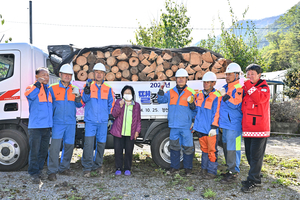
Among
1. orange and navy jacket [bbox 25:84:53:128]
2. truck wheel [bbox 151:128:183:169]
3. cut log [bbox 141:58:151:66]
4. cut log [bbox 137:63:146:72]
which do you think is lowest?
truck wheel [bbox 151:128:183:169]

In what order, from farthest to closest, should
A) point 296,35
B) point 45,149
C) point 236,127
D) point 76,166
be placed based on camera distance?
point 296,35, point 76,166, point 45,149, point 236,127

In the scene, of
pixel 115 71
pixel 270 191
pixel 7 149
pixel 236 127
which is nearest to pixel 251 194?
pixel 270 191

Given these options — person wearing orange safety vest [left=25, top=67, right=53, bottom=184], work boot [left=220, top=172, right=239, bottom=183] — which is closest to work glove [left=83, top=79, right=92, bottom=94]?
person wearing orange safety vest [left=25, top=67, right=53, bottom=184]

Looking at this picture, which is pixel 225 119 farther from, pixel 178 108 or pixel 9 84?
pixel 9 84

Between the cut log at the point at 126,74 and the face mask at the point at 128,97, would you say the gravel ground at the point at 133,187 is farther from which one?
the cut log at the point at 126,74

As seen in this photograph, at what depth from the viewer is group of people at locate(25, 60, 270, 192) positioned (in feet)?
13.8

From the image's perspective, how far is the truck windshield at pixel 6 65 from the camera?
495 cm

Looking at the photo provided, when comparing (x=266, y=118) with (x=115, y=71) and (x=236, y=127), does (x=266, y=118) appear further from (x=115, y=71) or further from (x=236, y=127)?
(x=115, y=71)

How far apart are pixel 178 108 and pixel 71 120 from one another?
211 centimetres

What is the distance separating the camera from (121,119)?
485cm

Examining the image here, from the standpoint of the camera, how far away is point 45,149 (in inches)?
185

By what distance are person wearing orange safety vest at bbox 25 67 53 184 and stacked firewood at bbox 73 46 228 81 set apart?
83cm

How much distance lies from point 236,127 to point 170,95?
1.40 metres

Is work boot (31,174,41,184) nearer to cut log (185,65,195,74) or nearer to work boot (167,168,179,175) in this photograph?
work boot (167,168,179,175)
